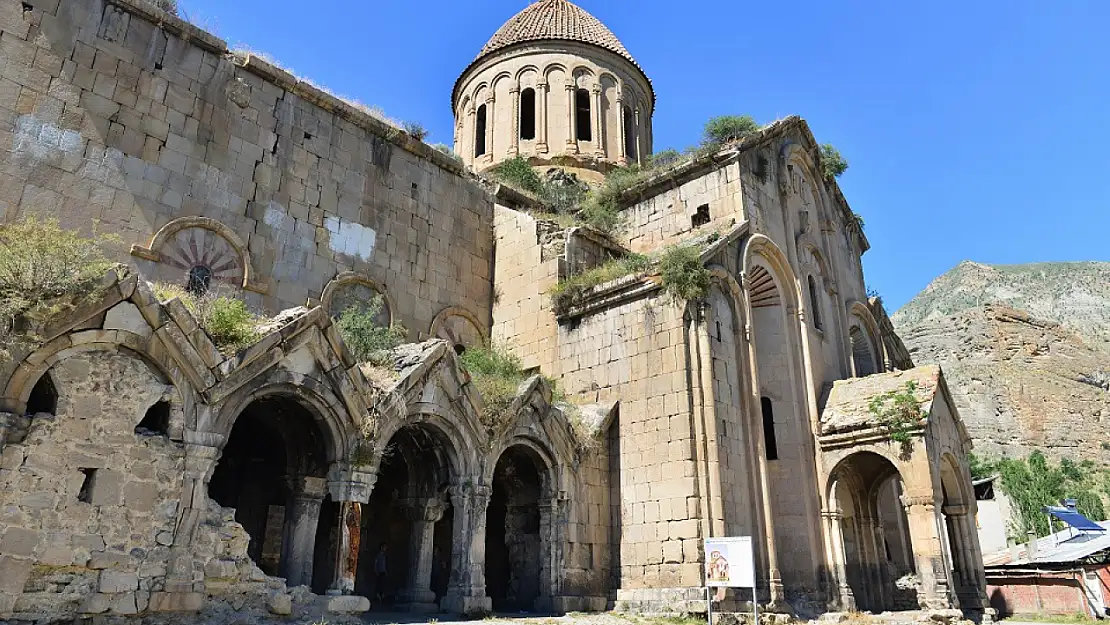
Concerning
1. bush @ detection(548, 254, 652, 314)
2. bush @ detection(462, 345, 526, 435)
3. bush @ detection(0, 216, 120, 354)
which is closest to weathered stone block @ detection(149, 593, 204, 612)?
bush @ detection(0, 216, 120, 354)

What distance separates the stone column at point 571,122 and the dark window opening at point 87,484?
49.2 feet

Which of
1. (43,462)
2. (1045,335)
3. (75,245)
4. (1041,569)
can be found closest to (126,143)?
(75,245)

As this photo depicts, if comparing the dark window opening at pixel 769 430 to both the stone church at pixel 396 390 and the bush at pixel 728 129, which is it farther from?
the bush at pixel 728 129

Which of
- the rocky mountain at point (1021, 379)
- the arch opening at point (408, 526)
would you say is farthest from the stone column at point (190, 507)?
the rocky mountain at point (1021, 379)

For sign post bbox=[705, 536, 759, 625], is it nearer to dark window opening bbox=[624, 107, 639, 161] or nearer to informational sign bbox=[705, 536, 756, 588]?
informational sign bbox=[705, 536, 756, 588]

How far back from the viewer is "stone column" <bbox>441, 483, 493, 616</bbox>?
33.1 feet

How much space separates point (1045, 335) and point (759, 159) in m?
44.3

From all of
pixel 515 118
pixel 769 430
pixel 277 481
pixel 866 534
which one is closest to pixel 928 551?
A: pixel 866 534

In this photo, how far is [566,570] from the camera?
11.3 meters

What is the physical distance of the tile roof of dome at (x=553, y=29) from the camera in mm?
21359

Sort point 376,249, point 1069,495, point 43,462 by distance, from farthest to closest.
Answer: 1. point 1069,495
2. point 376,249
3. point 43,462

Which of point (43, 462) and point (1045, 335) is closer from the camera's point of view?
point (43, 462)

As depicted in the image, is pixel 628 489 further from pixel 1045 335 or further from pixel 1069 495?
pixel 1045 335

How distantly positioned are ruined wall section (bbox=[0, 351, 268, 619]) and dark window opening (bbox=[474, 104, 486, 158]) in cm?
1488
